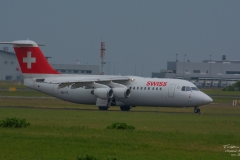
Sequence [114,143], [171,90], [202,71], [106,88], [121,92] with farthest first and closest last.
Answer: [202,71] < [106,88] < [121,92] < [171,90] < [114,143]

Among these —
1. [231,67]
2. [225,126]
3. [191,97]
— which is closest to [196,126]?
[225,126]

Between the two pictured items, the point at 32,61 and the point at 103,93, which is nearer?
the point at 103,93

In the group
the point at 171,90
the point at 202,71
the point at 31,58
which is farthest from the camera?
the point at 202,71

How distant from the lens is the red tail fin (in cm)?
4975

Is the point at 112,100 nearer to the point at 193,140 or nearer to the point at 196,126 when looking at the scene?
the point at 196,126

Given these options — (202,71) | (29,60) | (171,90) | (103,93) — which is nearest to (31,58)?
(29,60)

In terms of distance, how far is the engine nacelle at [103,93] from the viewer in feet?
154

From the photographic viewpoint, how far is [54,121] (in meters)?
32.0

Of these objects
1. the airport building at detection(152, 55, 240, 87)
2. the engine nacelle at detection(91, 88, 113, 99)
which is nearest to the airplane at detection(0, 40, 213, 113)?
the engine nacelle at detection(91, 88, 113, 99)

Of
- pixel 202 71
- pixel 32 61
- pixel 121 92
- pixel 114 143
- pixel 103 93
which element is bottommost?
pixel 114 143

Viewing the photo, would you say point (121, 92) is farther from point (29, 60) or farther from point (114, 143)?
point (114, 143)

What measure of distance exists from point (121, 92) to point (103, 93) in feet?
4.66

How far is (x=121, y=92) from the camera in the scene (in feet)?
154

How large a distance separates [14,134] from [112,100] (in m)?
24.5
